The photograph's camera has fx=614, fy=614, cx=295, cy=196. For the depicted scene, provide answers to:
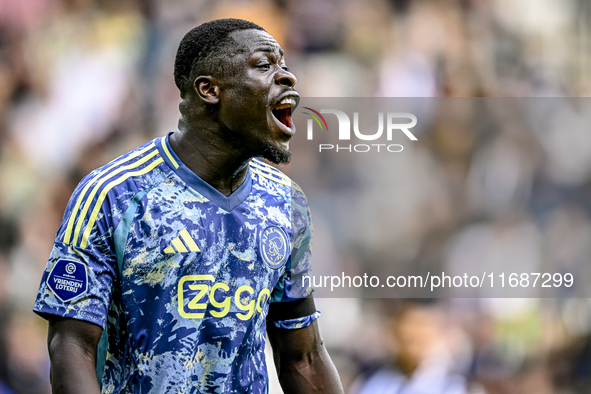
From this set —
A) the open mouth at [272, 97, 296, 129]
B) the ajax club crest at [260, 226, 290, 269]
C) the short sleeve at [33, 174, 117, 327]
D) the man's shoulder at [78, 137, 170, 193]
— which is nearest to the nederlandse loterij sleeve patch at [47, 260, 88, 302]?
the short sleeve at [33, 174, 117, 327]

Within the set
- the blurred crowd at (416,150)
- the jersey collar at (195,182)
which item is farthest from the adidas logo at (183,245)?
the blurred crowd at (416,150)

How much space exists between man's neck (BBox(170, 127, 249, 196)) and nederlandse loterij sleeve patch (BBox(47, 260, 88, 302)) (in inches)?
16.7

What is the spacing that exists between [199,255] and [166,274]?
0.33ft

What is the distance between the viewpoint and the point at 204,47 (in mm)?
1755

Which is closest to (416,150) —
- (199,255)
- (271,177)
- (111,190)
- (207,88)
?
(271,177)

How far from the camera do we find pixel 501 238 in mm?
3113

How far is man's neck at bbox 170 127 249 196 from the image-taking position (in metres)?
1.71

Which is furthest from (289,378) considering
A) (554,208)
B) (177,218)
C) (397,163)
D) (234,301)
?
(554,208)

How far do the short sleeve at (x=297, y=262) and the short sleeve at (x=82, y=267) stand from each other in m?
0.53

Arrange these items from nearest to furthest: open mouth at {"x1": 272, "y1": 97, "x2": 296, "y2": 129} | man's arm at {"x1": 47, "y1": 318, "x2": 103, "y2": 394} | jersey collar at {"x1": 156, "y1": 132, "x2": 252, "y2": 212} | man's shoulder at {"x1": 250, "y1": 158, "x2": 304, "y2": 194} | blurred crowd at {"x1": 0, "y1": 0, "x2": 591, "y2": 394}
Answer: man's arm at {"x1": 47, "y1": 318, "x2": 103, "y2": 394} → jersey collar at {"x1": 156, "y1": 132, "x2": 252, "y2": 212} → open mouth at {"x1": 272, "y1": 97, "x2": 296, "y2": 129} → man's shoulder at {"x1": 250, "y1": 158, "x2": 304, "y2": 194} → blurred crowd at {"x1": 0, "y1": 0, "x2": 591, "y2": 394}

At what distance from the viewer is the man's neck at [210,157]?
171cm

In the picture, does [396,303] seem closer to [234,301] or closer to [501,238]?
[501,238]

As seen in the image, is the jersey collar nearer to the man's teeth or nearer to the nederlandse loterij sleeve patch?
the man's teeth

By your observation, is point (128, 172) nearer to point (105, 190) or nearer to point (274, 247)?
point (105, 190)
